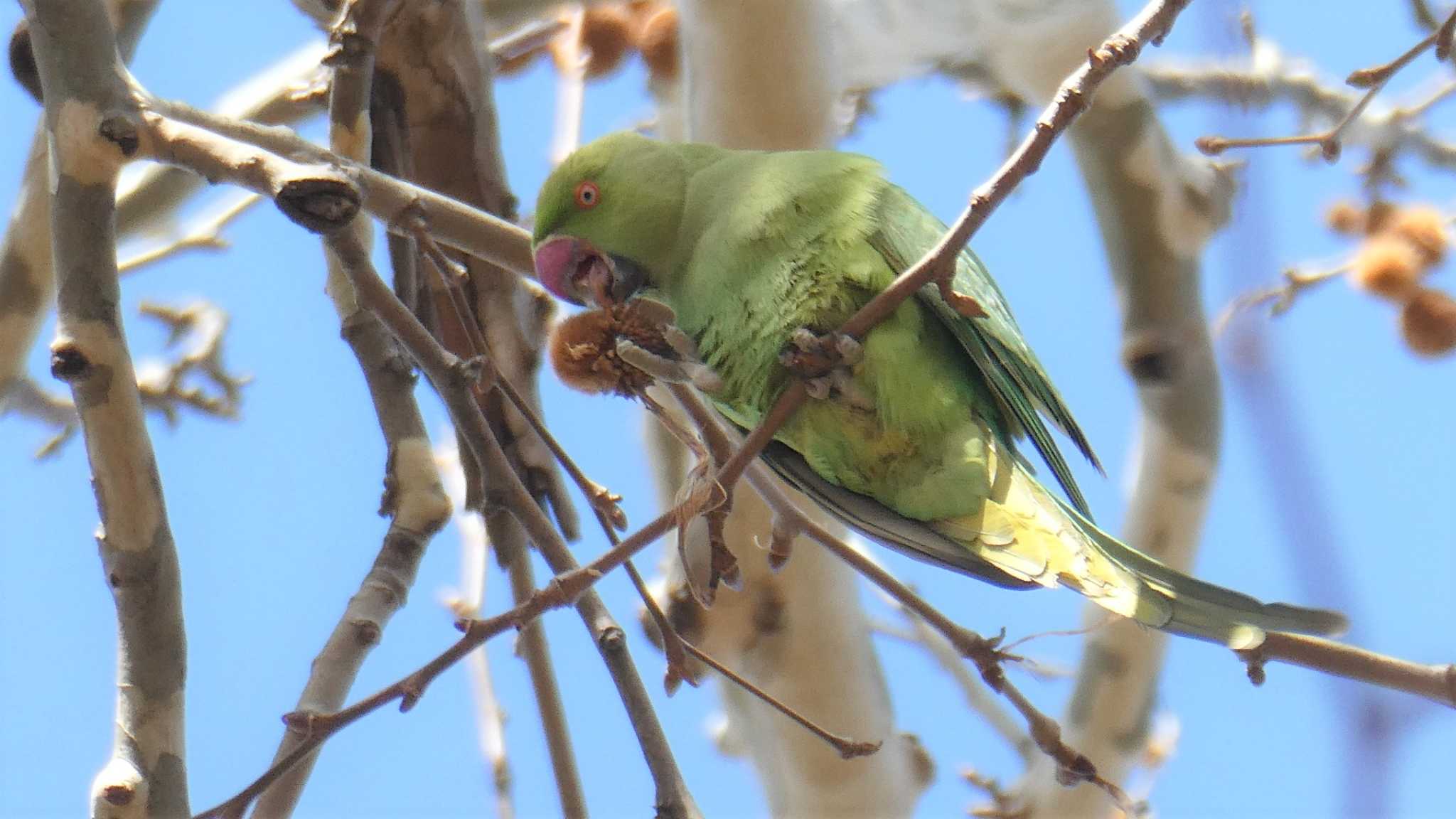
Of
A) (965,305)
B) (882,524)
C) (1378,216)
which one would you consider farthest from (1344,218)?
(965,305)

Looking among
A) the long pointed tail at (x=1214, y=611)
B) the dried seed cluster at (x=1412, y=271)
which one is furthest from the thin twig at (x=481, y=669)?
the dried seed cluster at (x=1412, y=271)

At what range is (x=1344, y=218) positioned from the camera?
12.5 feet

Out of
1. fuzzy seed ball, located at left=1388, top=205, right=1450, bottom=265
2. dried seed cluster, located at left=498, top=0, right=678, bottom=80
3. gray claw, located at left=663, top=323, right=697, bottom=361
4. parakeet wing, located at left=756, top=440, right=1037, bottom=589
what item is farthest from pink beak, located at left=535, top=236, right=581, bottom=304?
fuzzy seed ball, located at left=1388, top=205, right=1450, bottom=265

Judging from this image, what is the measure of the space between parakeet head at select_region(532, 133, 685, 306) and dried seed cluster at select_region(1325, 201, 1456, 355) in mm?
1747

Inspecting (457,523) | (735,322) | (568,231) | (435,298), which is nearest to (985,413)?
(735,322)

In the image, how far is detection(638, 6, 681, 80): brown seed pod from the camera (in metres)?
3.97

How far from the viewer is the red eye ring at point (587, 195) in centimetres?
271

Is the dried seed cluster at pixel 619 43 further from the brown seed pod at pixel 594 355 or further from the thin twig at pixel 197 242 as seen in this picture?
the brown seed pod at pixel 594 355

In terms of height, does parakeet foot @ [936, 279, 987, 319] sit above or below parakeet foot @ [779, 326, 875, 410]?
below

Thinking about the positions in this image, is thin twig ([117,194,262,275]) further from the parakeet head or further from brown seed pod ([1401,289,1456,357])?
brown seed pod ([1401,289,1456,357])

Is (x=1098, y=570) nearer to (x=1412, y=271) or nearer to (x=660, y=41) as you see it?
(x=1412, y=271)

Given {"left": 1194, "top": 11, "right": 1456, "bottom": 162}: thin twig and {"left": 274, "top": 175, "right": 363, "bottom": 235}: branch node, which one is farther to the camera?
{"left": 1194, "top": 11, "right": 1456, "bottom": 162}: thin twig

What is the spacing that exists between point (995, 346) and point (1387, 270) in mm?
1385

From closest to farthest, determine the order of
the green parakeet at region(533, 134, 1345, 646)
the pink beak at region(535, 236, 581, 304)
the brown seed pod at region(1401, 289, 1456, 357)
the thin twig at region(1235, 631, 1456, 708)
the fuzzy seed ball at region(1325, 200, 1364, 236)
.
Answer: the thin twig at region(1235, 631, 1456, 708) < the green parakeet at region(533, 134, 1345, 646) < the pink beak at region(535, 236, 581, 304) < the brown seed pod at region(1401, 289, 1456, 357) < the fuzzy seed ball at region(1325, 200, 1364, 236)
